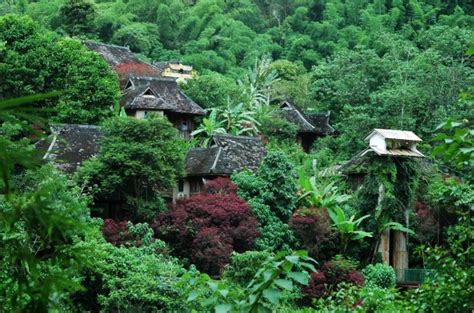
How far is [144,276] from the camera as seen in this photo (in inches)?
698

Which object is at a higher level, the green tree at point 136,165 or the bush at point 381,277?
the green tree at point 136,165

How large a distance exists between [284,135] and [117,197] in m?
15.3

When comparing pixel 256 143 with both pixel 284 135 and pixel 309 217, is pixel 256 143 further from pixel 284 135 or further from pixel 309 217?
pixel 284 135

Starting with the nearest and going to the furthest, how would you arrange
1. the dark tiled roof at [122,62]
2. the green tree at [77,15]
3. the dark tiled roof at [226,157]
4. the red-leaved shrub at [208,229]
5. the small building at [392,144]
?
the red-leaved shrub at [208,229]
the small building at [392,144]
the dark tiled roof at [226,157]
the dark tiled roof at [122,62]
the green tree at [77,15]

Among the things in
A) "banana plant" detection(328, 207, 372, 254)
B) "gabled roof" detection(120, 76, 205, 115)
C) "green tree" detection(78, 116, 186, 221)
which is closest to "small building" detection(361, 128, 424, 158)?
"banana plant" detection(328, 207, 372, 254)

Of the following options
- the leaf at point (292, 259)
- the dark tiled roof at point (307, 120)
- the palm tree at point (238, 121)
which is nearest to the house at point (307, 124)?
the dark tiled roof at point (307, 120)

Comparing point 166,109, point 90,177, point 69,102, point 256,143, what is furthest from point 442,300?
point 166,109

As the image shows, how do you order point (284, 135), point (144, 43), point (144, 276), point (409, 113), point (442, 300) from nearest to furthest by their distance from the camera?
1. point (442, 300)
2. point (144, 276)
3. point (409, 113)
4. point (284, 135)
5. point (144, 43)

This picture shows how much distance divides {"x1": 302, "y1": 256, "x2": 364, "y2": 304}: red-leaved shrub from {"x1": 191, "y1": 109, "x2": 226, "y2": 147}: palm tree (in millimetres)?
10688

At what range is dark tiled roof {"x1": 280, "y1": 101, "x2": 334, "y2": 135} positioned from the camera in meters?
40.1

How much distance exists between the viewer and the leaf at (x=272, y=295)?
11.5 feet

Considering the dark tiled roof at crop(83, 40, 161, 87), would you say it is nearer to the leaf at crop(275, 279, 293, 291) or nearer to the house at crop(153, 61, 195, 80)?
the house at crop(153, 61, 195, 80)

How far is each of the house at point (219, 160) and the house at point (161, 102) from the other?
578 cm

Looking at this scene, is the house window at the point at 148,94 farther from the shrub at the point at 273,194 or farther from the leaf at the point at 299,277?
the leaf at the point at 299,277
